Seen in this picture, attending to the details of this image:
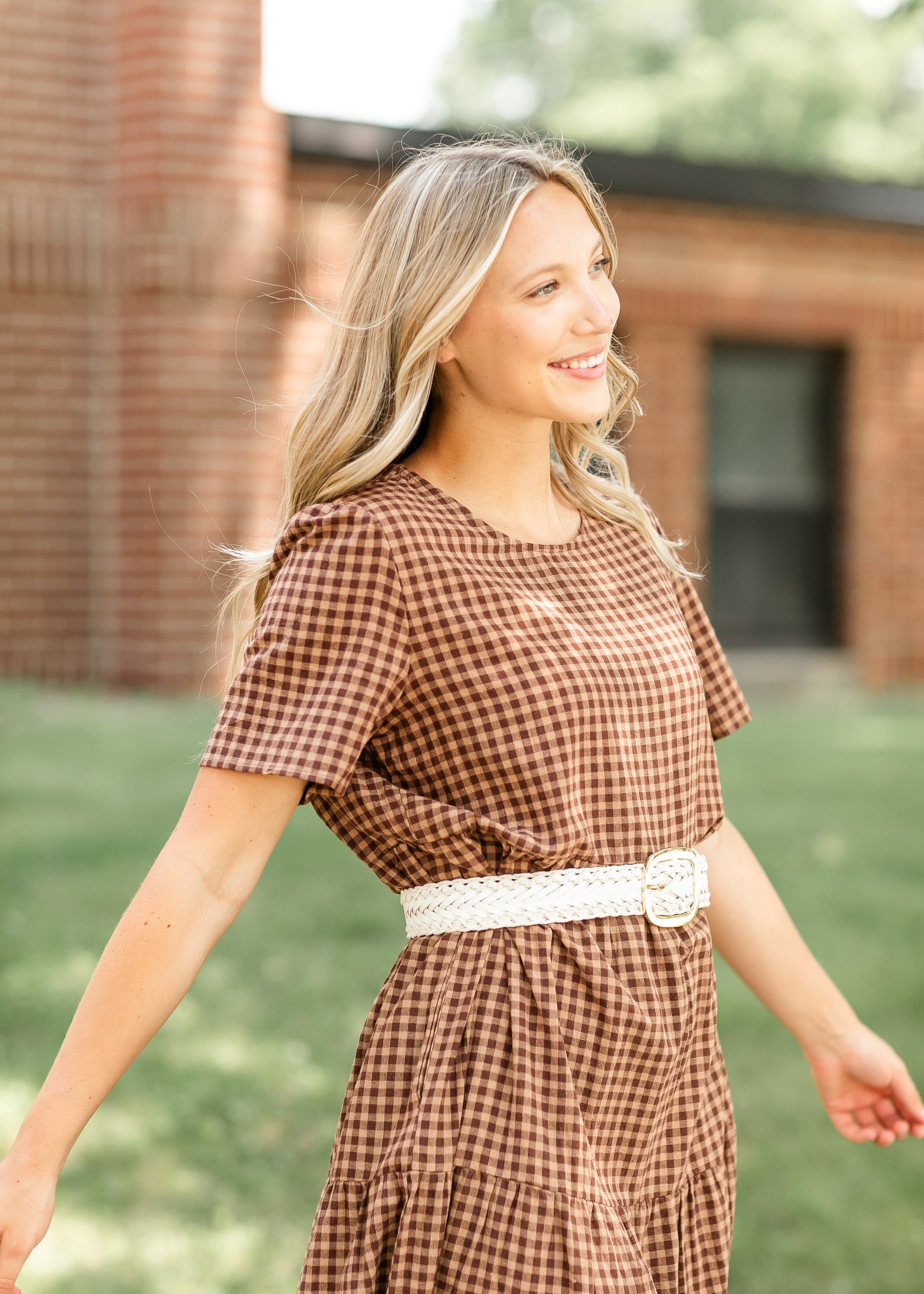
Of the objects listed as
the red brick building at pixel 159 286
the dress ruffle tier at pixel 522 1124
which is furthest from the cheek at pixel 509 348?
the red brick building at pixel 159 286

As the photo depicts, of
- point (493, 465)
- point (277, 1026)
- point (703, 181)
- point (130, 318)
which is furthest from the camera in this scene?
point (703, 181)

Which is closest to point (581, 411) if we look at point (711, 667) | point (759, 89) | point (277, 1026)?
point (711, 667)

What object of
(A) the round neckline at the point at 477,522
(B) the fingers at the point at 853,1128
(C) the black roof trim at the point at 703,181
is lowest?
(B) the fingers at the point at 853,1128

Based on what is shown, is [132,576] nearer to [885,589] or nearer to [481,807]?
[885,589]

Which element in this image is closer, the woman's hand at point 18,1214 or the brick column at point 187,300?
the woman's hand at point 18,1214

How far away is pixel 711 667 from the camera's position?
2256 mm

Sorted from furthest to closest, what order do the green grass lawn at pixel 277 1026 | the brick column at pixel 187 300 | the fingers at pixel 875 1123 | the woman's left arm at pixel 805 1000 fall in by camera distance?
the brick column at pixel 187 300
the green grass lawn at pixel 277 1026
the fingers at pixel 875 1123
the woman's left arm at pixel 805 1000

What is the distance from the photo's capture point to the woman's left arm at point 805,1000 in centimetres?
222

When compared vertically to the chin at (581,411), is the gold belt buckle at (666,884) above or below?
below

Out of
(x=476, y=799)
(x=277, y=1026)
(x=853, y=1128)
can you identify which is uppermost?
(x=476, y=799)

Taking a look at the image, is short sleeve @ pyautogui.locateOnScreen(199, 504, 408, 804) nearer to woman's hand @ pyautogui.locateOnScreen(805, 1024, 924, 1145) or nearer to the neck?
the neck

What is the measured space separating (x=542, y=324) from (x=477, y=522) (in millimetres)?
269

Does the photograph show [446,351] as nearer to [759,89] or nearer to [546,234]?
[546,234]

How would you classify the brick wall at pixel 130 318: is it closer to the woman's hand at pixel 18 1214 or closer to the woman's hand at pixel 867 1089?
the woman's hand at pixel 867 1089
